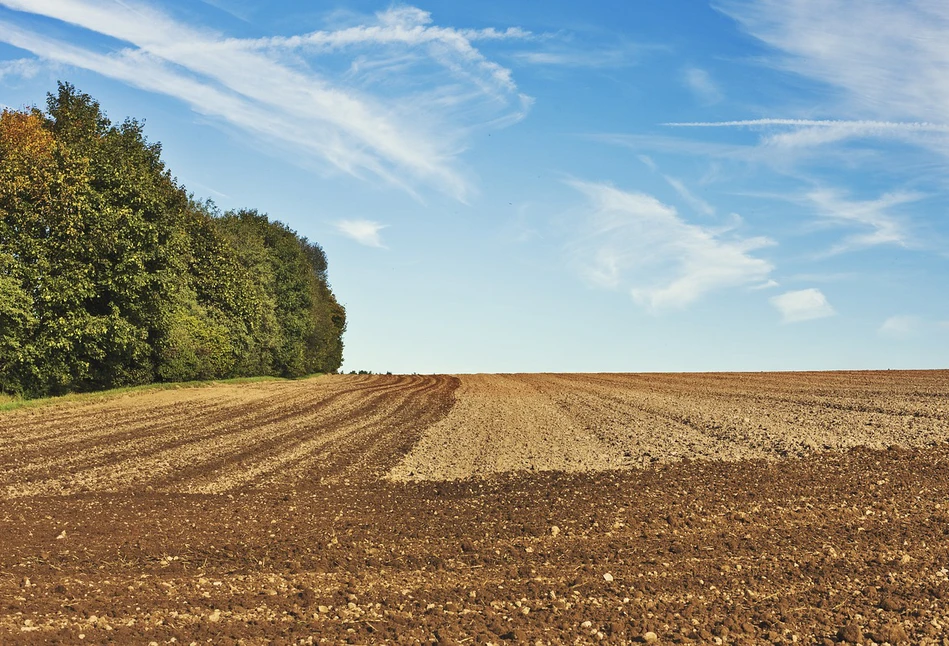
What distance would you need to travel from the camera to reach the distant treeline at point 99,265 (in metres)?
31.8

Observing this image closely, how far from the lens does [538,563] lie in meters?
9.28

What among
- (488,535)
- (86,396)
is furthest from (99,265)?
(488,535)

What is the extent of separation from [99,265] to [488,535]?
29027 millimetres

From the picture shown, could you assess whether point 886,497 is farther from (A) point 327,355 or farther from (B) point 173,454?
(A) point 327,355

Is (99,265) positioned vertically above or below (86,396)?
above

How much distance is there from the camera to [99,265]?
33875 mm

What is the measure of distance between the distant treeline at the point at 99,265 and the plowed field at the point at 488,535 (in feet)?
37.5

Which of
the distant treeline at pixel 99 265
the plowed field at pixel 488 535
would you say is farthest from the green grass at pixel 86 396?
the plowed field at pixel 488 535

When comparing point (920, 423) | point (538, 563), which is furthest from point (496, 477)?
point (920, 423)

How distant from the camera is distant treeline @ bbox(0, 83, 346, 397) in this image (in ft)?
104

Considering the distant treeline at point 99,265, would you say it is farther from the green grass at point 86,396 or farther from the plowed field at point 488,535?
the plowed field at point 488,535

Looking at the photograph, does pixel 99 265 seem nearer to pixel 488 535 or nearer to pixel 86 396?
pixel 86 396

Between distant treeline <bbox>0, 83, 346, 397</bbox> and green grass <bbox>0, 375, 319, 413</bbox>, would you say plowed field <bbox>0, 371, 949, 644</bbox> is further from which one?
distant treeline <bbox>0, 83, 346, 397</bbox>

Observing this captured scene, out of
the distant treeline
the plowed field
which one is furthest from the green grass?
the plowed field
